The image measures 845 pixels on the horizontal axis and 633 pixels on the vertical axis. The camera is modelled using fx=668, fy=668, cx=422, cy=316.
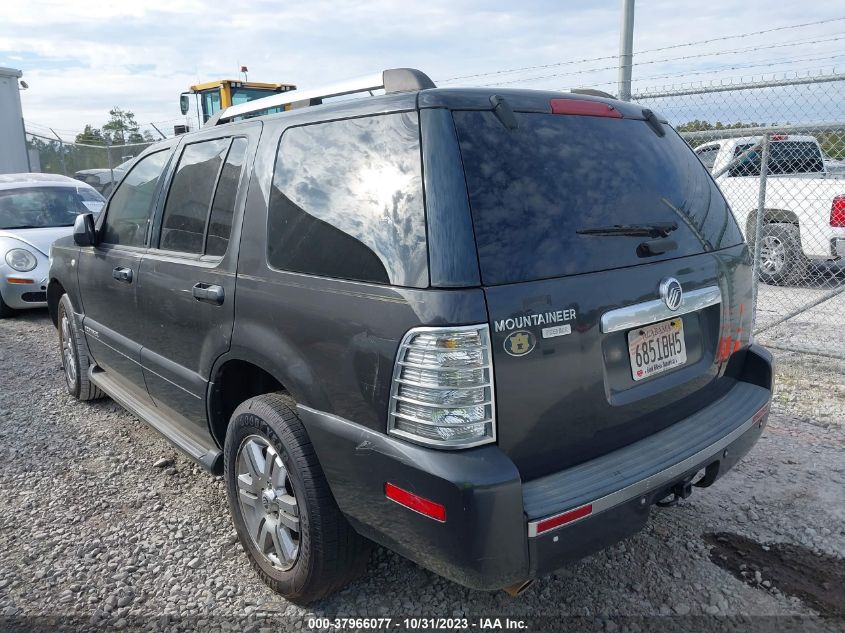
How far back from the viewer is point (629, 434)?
92.2 inches

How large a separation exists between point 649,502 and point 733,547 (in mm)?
1088

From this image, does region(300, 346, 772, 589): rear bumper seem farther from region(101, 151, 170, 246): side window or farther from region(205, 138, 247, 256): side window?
region(101, 151, 170, 246): side window

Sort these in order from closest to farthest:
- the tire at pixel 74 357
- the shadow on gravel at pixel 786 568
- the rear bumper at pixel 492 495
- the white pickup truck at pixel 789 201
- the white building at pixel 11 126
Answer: the rear bumper at pixel 492 495 → the shadow on gravel at pixel 786 568 → the tire at pixel 74 357 → the white pickup truck at pixel 789 201 → the white building at pixel 11 126

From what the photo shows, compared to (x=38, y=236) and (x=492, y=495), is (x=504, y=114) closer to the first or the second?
(x=492, y=495)

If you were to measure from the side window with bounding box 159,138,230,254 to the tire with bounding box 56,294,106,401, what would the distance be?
1.74 m

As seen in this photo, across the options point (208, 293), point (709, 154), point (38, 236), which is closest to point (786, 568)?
point (208, 293)

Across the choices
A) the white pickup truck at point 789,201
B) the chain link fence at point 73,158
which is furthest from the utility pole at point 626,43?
the chain link fence at point 73,158

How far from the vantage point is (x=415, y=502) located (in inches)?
78.7

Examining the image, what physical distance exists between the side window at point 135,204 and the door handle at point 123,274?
0.16 meters

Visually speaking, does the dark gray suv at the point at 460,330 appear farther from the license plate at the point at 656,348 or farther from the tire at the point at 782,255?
the tire at the point at 782,255

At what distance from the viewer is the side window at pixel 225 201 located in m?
2.86

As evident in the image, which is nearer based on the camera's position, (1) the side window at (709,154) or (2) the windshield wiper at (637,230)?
(2) the windshield wiper at (637,230)

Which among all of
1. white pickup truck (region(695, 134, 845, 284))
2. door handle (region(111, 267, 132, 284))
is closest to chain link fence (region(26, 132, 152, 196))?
white pickup truck (region(695, 134, 845, 284))

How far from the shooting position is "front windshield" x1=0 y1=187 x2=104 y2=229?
835cm
